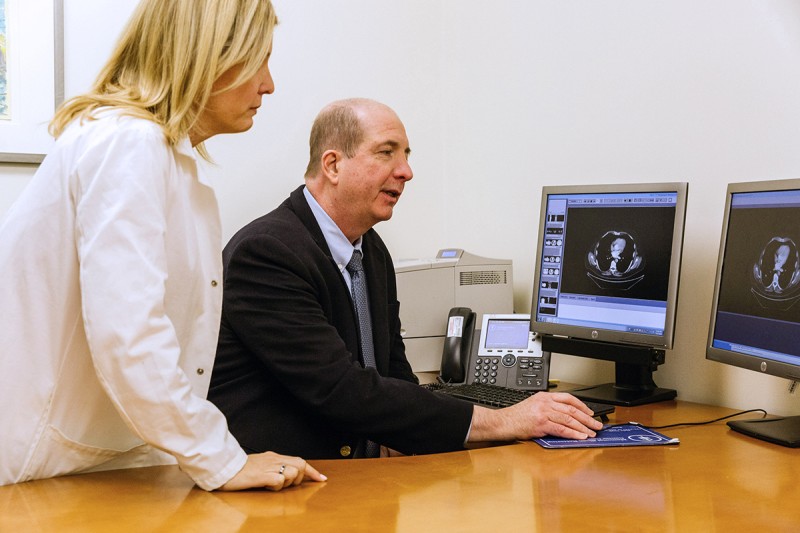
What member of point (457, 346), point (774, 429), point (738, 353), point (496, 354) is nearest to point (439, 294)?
point (457, 346)

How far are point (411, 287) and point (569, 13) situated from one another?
3.28ft

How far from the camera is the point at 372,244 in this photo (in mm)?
2303

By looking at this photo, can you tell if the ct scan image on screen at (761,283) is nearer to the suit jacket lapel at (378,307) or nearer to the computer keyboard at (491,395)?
the computer keyboard at (491,395)

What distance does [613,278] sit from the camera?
2.32 meters

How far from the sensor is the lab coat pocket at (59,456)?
1.38m

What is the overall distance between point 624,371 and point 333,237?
0.89 m

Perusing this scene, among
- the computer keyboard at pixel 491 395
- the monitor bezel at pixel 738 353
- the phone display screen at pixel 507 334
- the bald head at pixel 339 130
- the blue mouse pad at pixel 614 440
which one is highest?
the bald head at pixel 339 130

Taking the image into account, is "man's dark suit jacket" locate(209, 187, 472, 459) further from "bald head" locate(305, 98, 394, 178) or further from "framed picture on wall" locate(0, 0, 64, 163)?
"framed picture on wall" locate(0, 0, 64, 163)

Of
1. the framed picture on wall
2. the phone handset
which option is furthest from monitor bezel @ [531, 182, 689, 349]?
the framed picture on wall

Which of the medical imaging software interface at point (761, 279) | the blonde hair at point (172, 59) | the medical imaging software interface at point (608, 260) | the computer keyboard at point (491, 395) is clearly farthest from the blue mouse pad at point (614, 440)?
the blonde hair at point (172, 59)

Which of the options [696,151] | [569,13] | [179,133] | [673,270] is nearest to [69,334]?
[179,133]

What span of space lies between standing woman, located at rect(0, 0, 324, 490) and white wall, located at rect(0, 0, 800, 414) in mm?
1231

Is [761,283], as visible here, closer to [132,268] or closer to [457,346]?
[457,346]

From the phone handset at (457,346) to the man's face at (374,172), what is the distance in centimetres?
56
